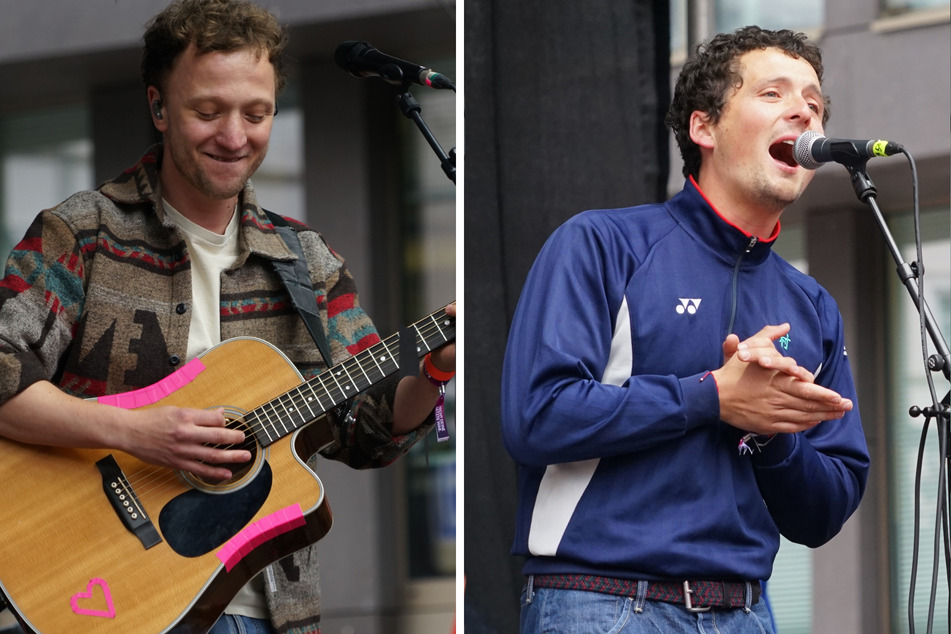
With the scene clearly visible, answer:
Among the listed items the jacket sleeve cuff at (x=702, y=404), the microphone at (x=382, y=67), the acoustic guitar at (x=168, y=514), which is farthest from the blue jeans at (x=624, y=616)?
the microphone at (x=382, y=67)

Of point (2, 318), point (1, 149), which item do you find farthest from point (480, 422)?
point (1, 149)

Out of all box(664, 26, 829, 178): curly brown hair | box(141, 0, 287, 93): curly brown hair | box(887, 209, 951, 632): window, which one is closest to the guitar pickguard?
box(141, 0, 287, 93): curly brown hair

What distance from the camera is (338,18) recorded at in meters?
2.53

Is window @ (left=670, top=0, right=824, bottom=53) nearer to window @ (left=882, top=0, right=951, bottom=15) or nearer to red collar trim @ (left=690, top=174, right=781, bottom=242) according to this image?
window @ (left=882, top=0, right=951, bottom=15)

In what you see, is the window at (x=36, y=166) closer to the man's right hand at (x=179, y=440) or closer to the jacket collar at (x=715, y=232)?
the man's right hand at (x=179, y=440)

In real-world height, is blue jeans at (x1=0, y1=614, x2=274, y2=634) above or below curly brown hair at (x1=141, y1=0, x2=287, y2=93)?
below

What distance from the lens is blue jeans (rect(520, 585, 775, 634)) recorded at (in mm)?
1951

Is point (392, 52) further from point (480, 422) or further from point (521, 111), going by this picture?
point (480, 422)

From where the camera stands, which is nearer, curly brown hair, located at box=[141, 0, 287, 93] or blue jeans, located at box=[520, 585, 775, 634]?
blue jeans, located at box=[520, 585, 775, 634]

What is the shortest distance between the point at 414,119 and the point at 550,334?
56cm

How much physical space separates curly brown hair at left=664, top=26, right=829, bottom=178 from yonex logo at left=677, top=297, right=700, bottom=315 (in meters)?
0.39

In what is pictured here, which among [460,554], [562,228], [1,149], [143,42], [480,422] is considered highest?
[143,42]

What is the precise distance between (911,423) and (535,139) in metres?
1.03

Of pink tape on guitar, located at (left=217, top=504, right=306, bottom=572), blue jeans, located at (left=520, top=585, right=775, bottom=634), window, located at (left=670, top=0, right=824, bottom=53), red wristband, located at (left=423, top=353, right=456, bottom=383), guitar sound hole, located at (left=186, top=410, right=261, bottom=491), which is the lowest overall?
blue jeans, located at (left=520, top=585, right=775, bottom=634)
